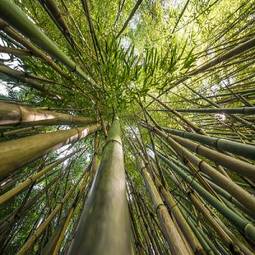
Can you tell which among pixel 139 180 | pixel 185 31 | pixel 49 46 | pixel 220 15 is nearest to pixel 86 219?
pixel 49 46

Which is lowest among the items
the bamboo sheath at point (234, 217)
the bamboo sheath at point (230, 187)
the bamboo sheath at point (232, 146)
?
the bamboo sheath at point (234, 217)

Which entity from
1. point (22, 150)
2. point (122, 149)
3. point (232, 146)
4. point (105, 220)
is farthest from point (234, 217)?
point (22, 150)

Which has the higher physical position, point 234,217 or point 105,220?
point 105,220

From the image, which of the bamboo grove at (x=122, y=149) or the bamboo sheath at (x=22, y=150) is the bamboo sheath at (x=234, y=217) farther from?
the bamboo sheath at (x=22, y=150)

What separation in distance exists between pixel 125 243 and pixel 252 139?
140cm

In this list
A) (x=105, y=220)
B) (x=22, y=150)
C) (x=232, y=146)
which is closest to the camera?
(x=105, y=220)

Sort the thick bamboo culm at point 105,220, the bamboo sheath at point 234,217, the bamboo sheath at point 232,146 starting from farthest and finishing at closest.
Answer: the bamboo sheath at point 234,217
the bamboo sheath at point 232,146
the thick bamboo culm at point 105,220

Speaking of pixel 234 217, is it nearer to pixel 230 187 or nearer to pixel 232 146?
pixel 230 187

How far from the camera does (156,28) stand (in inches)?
112

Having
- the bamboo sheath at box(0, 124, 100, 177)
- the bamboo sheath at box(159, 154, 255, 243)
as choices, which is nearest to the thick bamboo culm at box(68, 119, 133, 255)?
the bamboo sheath at box(0, 124, 100, 177)

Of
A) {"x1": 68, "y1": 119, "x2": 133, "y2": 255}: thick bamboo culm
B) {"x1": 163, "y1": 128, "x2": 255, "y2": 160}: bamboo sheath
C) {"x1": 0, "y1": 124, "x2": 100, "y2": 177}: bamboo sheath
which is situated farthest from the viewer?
{"x1": 163, "y1": 128, "x2": 255, "y2": 160}: bamboo sheath

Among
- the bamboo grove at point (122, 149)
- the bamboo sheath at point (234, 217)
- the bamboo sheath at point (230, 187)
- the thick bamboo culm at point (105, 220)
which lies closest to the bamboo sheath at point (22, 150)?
the bamboo grove at point (122, 149)

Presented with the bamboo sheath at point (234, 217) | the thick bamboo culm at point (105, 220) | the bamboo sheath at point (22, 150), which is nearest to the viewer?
the thick bamboo culm at point (105, 220)

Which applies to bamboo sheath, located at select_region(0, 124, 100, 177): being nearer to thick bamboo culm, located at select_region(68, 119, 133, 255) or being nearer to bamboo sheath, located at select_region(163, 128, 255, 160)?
thick bamboo culm, located at select_region(68, 119, 133, 255)
